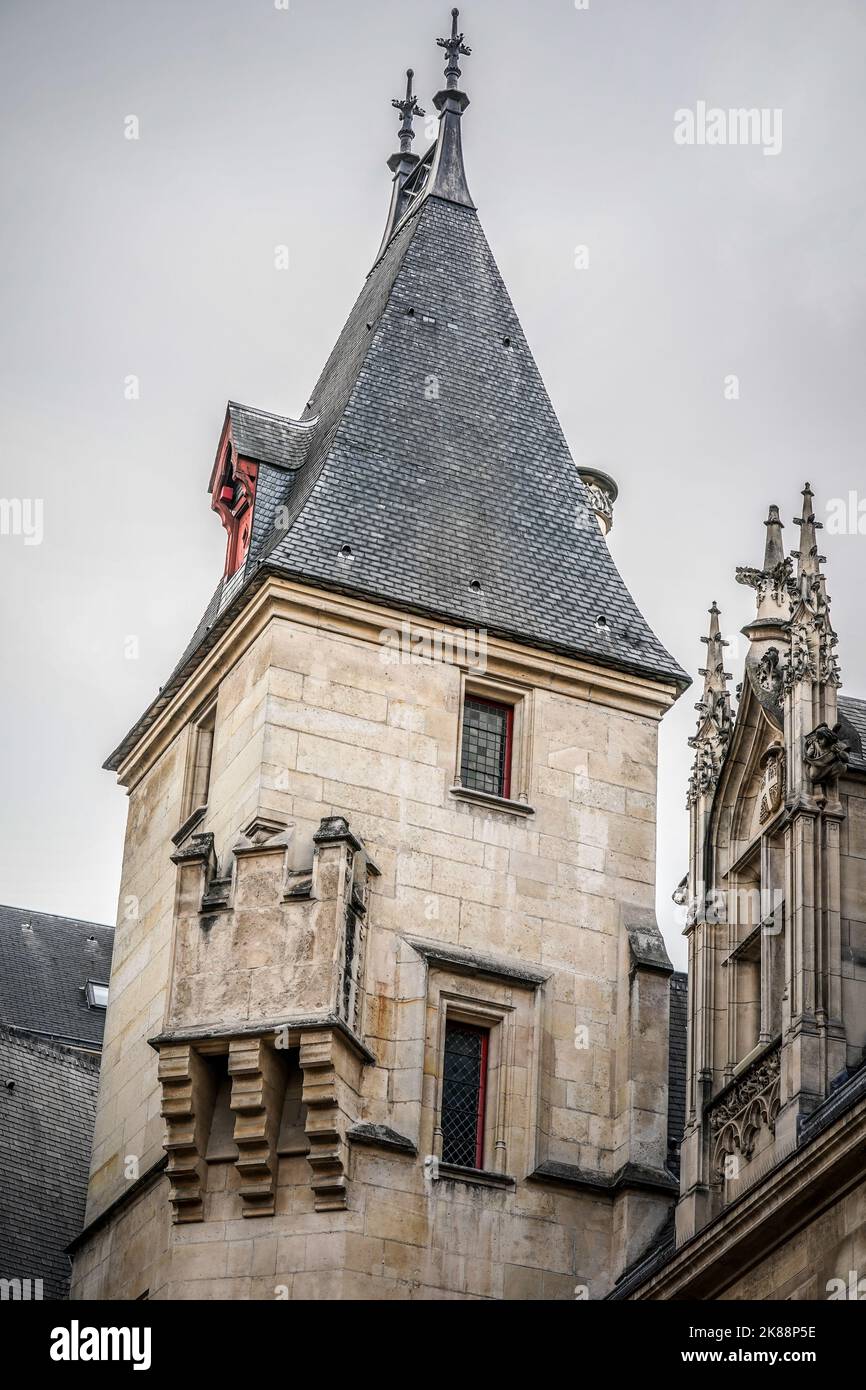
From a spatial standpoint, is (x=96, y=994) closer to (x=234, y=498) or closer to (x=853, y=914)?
(x=234, y=498)

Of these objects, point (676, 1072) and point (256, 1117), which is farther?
point (676, 1072)

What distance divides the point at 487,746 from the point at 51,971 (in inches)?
524

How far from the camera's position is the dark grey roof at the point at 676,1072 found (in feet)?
111

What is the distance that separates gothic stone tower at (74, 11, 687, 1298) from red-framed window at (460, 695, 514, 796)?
0.13 ft

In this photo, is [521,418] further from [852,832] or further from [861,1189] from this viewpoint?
[861,1189]

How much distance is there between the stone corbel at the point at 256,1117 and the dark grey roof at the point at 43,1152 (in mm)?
6057

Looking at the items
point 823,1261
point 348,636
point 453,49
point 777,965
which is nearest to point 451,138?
point 453,49

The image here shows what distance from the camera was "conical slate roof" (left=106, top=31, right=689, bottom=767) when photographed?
1427 inches

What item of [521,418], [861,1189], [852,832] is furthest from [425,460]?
[861,1189]

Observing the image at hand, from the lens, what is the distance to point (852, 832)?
1099 inches

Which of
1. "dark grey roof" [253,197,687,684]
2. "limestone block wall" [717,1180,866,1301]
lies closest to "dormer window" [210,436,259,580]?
"dark grey roof" [253,197,687,684]

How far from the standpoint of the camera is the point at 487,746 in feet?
118

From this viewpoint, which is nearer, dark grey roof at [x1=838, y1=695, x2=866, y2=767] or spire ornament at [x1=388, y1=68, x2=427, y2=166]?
dark grey roof at [x1=838, y1=695, x2=866, y2=767]

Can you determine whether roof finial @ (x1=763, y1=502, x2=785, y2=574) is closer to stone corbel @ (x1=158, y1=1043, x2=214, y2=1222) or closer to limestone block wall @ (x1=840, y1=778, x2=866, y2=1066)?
limestone block wall @ (x1=840, y1=778, x2=866, y2=1066)
